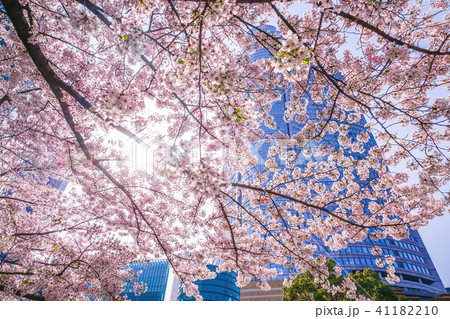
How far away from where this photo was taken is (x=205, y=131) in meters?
3.33

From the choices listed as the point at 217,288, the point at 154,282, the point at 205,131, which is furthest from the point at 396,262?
the point at 205,131

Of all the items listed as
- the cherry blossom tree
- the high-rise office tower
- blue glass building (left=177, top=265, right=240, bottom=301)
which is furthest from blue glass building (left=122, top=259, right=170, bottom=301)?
the cherry blossom tree

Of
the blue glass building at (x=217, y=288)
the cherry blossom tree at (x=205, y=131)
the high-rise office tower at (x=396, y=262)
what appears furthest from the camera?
the high-rise office tower at (x=396, y=262)

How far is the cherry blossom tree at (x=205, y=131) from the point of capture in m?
3.25

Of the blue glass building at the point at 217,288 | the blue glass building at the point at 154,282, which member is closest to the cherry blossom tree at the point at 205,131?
the blue glass building at the point at 217,288

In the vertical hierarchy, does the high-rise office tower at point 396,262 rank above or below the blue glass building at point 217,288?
above

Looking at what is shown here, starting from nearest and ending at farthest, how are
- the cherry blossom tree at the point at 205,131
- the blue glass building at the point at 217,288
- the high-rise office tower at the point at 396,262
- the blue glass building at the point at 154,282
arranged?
the cherry blossom tree at the point at 205,131 < the blue glass building at the point at 217,288 < the high-rise office tower at the point at 396,262 < the blue glass building at the point at 154,282

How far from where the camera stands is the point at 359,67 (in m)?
5.05

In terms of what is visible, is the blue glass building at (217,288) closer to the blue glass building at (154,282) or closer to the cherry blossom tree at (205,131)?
the blue glass building at (154,282)

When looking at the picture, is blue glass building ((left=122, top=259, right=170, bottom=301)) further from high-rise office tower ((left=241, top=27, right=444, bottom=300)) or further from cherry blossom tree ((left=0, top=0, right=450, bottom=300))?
cherry blossom tree ((left=0, top=0, right=450, bottom=300))

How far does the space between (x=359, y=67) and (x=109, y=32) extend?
620 centimetres

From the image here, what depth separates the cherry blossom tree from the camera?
3.25 m

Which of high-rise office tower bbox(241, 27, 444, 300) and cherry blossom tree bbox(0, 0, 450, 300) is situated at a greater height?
high-rise office tower bbox(241, 27, 444, 300)
